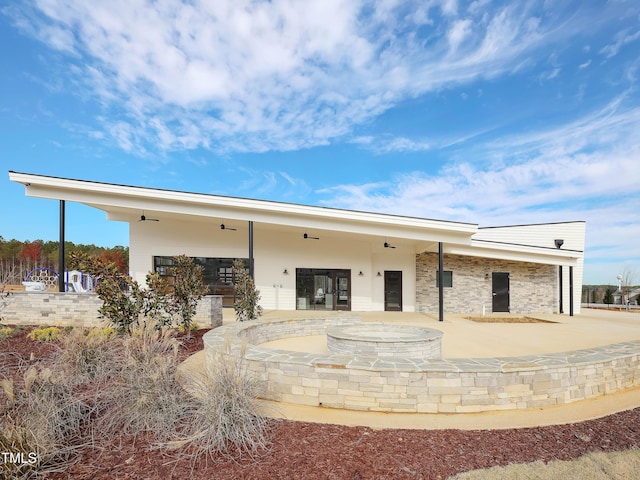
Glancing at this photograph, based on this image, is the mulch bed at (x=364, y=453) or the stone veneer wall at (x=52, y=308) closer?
the mulch bed at (x=364, y=453)

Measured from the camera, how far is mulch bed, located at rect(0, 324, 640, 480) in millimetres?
2826

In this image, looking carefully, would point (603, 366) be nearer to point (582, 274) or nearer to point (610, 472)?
point (610, 472)

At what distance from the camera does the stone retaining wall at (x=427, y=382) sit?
4113mm

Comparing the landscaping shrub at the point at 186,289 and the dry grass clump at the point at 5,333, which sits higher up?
the landscaping shrub at the point at 186,289

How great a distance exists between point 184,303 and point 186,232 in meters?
7.02

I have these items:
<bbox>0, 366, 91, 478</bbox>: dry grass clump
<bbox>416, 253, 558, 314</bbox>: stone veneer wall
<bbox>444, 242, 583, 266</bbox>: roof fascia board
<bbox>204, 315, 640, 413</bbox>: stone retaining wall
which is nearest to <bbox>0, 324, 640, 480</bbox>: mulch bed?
<bbox>0, 366, 91, 478</bbox>: dry grass clump

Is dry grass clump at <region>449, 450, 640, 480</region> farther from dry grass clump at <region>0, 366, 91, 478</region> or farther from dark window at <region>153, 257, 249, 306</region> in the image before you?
dark window at <region>153, 257, 249, 306</region>

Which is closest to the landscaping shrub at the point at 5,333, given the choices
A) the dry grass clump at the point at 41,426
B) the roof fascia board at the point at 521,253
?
the dry grass clump at the point at 41,426

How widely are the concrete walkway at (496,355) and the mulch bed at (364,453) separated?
23 centimetres

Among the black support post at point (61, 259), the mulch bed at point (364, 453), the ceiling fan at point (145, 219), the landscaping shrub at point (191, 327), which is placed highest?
the ceiling fan at point (145, 219)

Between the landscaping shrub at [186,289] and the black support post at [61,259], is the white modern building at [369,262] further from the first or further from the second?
the landscaping shrub at [186,289]

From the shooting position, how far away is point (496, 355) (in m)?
7.12

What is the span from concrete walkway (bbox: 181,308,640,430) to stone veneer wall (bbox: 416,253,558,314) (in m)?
3.54

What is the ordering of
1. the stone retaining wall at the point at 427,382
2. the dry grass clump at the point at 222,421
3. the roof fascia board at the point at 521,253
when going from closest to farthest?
1. the dry grass clump at the point at 222,421
2. the stone retaining wall at the point at 427,382
3. the roof fascia board at the point at 521,253
